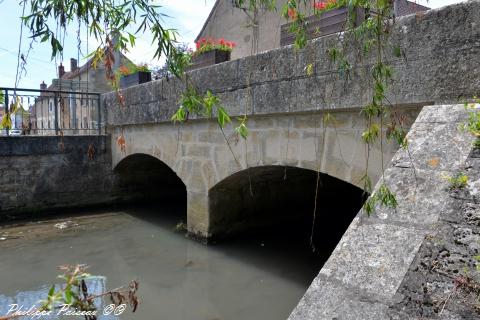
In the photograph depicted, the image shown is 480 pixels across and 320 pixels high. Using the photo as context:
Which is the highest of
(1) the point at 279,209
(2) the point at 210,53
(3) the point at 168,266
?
(2) the point at 210,53

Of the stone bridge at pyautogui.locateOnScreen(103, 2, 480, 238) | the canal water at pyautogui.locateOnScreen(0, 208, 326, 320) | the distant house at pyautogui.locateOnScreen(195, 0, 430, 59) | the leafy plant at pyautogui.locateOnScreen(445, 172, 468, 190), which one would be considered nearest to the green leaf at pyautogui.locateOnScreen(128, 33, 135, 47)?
the stone bridge at pyautogui.locateOnScreen(103, 2, 480, 238)

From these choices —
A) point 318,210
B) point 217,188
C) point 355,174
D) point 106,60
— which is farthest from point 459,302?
point 318,210

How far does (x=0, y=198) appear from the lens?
21.8ft

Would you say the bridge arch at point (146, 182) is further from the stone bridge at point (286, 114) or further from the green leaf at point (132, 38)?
the green leaf at point (132, 38)

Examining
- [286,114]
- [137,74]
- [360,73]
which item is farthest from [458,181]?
[137,74]

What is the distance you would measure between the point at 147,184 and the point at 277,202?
3.32 meters

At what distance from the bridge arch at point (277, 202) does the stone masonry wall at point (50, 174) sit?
9.10 ft

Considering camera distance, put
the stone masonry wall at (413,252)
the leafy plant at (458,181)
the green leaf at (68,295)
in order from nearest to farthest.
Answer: the green leaf at (68,295), the stone masonry wall at (413,252), the leafy plant at (458,181)

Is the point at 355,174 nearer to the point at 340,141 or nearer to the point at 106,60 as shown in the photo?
the point at 340,141

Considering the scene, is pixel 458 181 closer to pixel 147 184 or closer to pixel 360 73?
pixel 360 73

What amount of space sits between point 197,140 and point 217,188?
636mm

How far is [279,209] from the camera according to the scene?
19.4 feet

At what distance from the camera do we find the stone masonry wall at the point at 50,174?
6.73 m

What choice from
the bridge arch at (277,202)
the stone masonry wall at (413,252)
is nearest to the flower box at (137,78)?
the bridge arch at (277,202)
